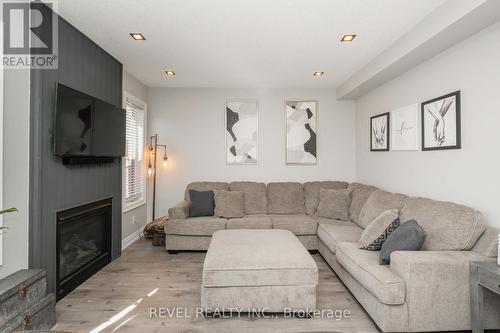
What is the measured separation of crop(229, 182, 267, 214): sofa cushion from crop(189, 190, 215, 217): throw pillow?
50 cm

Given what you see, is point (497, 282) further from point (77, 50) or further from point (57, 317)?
point (77, 50)

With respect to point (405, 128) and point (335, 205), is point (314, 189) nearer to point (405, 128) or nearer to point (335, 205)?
point (335, 205)

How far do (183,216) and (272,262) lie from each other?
2012 millimetres

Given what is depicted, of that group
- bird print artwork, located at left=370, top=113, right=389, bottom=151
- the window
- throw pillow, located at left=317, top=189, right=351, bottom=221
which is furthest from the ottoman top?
bird print artwork, located at left=370, top=113, right=389, bottom=151

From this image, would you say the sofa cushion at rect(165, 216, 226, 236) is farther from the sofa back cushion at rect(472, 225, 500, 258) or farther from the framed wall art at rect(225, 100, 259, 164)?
the sofa back cushion at rect(472, 225, 500, 258)

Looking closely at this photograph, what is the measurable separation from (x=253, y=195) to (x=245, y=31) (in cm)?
259

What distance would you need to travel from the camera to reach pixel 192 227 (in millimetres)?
3980

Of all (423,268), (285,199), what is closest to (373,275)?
(423,268)

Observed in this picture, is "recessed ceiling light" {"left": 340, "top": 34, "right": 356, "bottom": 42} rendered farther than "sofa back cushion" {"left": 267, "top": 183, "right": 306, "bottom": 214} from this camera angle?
No

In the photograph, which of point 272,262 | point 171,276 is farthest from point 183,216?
point 272,262

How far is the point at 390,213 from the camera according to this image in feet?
9.23

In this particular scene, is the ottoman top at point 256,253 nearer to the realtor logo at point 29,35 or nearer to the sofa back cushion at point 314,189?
the sofa back cushion at point 314,189

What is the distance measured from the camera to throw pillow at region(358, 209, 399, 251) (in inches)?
106

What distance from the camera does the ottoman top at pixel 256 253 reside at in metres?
2.40
